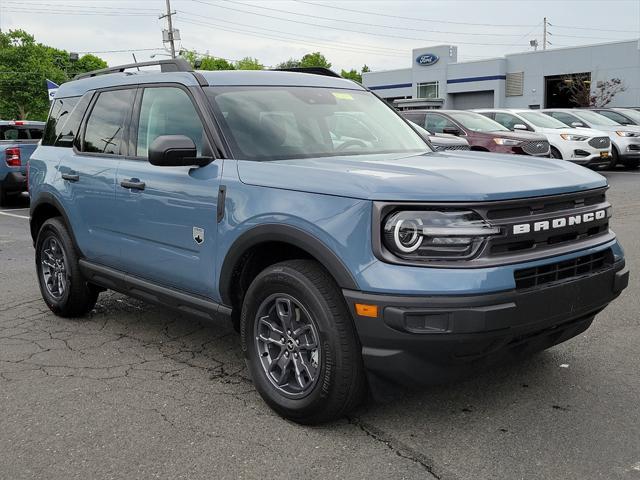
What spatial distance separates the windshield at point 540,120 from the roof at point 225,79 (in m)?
12.6

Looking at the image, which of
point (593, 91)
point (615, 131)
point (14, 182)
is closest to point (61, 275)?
point (14, 182)

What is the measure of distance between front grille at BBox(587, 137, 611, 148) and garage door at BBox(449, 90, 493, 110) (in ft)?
116

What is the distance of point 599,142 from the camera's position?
15617 mm

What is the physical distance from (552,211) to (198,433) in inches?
79.1

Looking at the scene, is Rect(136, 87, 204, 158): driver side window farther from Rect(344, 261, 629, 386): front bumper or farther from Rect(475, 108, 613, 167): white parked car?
Rect(475, 108, 613, 167): white parked car

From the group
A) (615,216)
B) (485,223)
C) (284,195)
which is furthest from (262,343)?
(615,216)

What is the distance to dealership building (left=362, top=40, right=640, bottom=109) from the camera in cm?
4141

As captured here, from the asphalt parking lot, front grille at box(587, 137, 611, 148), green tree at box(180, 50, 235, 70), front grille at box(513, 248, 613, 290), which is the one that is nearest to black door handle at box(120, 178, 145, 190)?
the asphalt parking lot

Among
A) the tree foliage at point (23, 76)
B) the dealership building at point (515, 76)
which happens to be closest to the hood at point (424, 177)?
the dealership building at point (515, 76)

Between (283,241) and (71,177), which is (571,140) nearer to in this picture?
(71,177)

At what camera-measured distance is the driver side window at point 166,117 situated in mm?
4070

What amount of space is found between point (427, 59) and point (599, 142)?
39.2m

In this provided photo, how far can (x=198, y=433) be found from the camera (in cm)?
328

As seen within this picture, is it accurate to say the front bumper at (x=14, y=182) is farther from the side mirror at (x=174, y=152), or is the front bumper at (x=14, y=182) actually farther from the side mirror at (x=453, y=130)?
the side mirror at (x=174, y=152)
